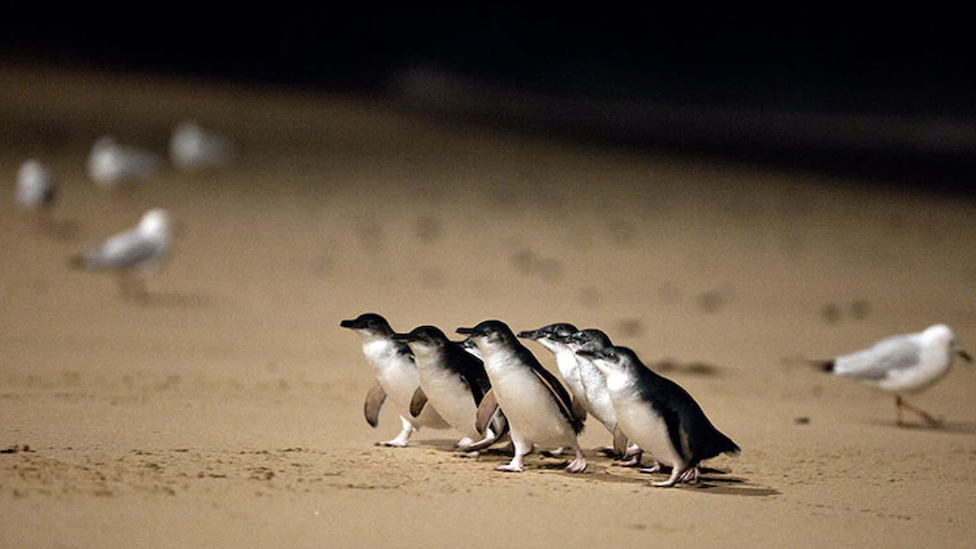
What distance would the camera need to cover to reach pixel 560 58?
3272cm

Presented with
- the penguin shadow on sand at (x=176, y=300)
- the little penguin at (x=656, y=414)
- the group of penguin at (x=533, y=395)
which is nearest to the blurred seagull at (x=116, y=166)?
the penguin shadow on sand at (x=176, y=300)

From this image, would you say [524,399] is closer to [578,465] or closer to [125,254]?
[578,465]

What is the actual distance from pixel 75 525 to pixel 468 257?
29.7ft

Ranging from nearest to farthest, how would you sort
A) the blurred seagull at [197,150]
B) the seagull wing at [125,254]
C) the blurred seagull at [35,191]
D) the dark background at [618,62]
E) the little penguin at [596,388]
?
1. the little penguin at [596,388]
2. the seagull wing at [125,254]
3. the blurred seagull at [35,191]
4. the blurred seagull at [197,150]
5. the dark background at [618,62]

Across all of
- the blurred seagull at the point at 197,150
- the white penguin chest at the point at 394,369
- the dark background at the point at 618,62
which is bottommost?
the white penguin chest at the point at 394,369

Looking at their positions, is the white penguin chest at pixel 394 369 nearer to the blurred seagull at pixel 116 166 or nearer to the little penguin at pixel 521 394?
the little penguin at pixel 521 394

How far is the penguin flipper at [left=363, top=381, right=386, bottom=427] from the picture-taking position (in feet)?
24.8

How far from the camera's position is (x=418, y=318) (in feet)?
39.1

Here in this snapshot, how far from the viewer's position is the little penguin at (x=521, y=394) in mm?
6812

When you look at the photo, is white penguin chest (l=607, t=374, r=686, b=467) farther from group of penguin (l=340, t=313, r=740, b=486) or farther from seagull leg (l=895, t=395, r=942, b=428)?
seagull leg (l=895, t=395, r=942, b=428)

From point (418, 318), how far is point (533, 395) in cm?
517

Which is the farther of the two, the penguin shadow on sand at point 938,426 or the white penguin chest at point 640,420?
the penguin shadow on sand at point 938,426

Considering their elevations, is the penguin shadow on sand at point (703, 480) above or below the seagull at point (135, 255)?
below

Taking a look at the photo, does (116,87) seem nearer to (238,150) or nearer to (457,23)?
(238,150)
